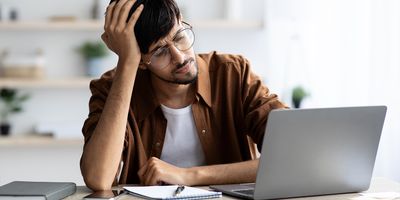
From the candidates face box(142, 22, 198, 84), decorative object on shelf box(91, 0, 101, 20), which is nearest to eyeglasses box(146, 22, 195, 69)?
face box(142, 22, 198, 84)

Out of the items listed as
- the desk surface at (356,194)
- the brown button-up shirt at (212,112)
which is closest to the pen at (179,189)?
the desk surface at (356,194)

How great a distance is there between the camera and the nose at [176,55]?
7.29 feet

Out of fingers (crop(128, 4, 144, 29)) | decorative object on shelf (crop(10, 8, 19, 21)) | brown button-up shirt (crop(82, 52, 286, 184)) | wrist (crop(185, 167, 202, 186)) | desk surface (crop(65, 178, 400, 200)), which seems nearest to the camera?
desk surface (crop(65, 178, 400, 200))

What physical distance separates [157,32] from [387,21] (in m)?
2.57

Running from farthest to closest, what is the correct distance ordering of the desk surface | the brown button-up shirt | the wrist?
the brown button-up shirt
the wrist
the desk surface

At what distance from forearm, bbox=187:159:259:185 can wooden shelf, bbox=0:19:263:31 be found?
7.95ft

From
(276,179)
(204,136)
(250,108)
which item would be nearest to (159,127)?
(204,136)

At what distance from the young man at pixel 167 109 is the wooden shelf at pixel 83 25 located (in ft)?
6.62

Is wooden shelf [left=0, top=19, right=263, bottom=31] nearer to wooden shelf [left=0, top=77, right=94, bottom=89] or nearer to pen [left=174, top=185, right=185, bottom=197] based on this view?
wooden shelf [left=0, top=77, right=94, bottom=89]

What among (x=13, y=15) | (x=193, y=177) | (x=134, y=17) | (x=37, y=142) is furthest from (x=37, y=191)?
(x=13, y=15)

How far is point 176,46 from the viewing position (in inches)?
87.8

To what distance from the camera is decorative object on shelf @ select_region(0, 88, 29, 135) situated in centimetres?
455

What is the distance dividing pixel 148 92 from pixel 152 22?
0.31 metres

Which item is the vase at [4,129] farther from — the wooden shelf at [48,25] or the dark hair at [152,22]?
the dark hair at [152,22]
